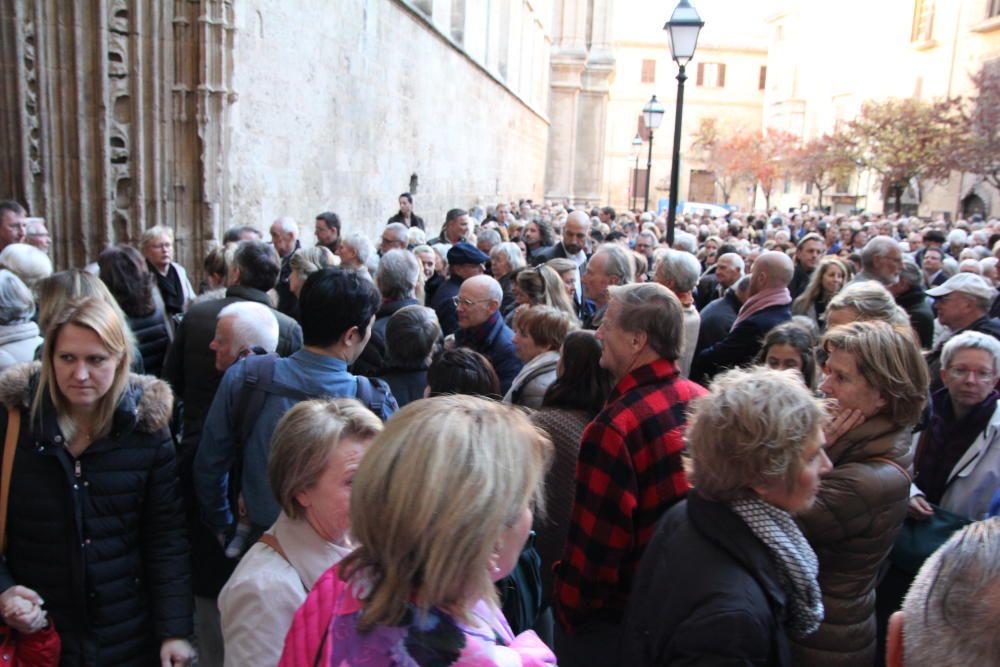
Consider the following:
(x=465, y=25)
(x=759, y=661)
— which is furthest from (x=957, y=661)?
(x=465, y=25)

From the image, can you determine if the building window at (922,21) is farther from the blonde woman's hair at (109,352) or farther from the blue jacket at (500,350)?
the blonde woman's hair at (109,352)

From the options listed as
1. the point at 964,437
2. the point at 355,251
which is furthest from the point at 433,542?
the point at 355,251

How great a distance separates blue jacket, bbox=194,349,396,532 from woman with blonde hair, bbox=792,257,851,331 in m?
4.82

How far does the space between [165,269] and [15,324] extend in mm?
2268

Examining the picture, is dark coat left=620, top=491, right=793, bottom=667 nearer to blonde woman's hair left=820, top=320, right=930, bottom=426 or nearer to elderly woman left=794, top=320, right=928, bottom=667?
elderly woman left=794, top=320, right=928, bottom=667

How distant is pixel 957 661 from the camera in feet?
4.83

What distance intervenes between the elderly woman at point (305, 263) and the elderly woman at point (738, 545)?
3770mm

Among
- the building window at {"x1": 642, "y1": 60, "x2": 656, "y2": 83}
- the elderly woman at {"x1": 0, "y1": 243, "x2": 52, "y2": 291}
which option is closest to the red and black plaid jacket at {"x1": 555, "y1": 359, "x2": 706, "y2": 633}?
the elderly woman at {"x1": 0, "y1": 243, "x2": 52, "y2": 291}

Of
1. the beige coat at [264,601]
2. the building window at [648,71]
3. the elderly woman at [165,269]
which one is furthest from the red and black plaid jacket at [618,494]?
the building window at [648,71]

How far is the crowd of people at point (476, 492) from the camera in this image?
58.6 inches

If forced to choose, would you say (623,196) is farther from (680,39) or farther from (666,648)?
(666,648)

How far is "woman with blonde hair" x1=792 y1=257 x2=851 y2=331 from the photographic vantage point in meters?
6.63

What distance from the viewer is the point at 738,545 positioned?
6.50 feet

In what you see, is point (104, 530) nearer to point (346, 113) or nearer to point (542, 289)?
point (542, 289)
